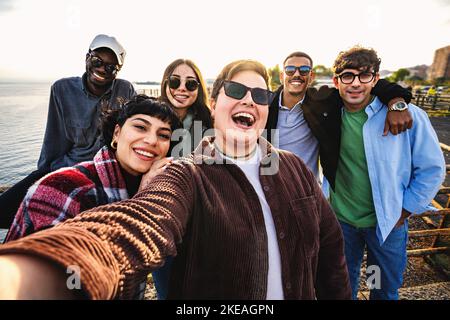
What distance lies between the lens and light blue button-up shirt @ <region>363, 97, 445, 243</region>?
7.47 ft

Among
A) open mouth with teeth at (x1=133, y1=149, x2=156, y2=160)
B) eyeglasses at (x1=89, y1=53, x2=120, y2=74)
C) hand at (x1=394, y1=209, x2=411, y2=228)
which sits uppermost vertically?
eyeglasses at (x1=89, y1=53, x2=120, y2=74)

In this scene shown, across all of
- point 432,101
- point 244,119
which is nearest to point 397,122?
point 244,119

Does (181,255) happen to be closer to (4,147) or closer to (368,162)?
(368,162)

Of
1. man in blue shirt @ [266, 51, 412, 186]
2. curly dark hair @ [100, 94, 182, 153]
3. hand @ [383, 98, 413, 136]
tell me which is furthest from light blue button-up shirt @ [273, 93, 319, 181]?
curly dark hair @ [100, 94, 182, 153]

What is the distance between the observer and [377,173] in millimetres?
2371

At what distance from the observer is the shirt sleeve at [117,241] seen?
69cm

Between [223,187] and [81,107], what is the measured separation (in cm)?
236

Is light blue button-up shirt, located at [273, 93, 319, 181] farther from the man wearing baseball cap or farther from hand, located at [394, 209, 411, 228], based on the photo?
the man wearing baseball cap

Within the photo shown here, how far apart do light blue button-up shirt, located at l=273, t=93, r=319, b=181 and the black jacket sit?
0.14m

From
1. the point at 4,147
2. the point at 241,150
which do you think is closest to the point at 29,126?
the point at 4,147

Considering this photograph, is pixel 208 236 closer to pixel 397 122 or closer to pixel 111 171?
pixel 111 171

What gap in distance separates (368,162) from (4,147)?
A: 789 inches

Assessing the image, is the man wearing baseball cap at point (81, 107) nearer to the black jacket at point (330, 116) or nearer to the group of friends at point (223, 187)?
the group of friends at point (223, 187)

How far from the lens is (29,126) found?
66.2ft
